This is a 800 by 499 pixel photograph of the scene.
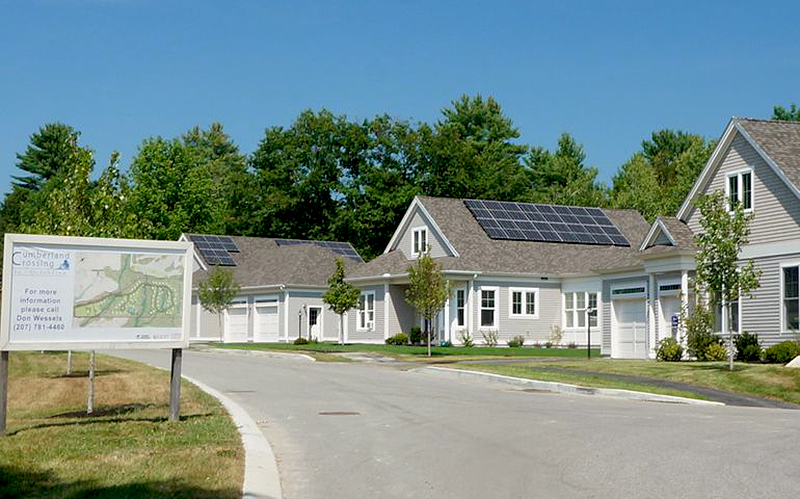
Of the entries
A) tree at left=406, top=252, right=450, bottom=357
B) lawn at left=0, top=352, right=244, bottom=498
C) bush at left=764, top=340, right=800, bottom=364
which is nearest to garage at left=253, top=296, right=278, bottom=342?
tree at left=406, top=252, right=450, bottom=357

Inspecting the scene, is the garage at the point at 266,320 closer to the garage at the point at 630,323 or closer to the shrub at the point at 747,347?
the garage at the point at 630,323

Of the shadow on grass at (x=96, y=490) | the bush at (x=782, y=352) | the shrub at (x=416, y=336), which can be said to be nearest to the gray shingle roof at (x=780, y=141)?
the bush at (x=782, y=352)

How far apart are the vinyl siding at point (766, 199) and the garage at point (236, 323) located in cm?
3566

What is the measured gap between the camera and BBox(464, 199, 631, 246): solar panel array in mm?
53125

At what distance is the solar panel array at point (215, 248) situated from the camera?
225 ft

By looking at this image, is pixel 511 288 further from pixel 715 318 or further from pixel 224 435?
pixel 224 435

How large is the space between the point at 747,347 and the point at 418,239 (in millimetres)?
22832

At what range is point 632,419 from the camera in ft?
56.7

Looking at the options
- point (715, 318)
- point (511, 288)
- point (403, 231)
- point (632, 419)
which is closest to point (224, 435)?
point (632, 419)

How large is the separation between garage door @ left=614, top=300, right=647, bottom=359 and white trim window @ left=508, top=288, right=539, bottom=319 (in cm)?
961

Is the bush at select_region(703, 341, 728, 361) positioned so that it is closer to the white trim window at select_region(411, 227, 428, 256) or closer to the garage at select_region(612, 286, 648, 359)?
the garage at select_region(612, 286, 648, 359)

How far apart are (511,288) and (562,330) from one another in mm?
3063

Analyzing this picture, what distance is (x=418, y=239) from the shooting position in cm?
5288

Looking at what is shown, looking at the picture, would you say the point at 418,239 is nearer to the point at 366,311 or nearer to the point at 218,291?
the point at 366,311
